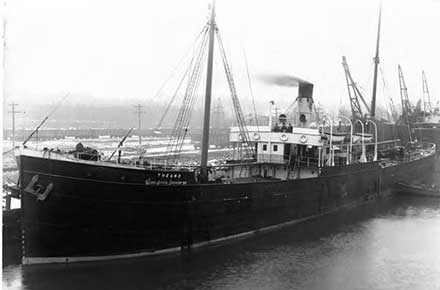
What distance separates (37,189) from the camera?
13.2 meters

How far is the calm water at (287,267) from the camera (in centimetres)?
1279

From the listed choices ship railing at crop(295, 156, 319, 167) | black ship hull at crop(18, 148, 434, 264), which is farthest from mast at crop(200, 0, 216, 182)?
ship railing at crop(295, 156, 319, 167)

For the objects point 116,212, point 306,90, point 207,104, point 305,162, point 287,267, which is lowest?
point 287,267

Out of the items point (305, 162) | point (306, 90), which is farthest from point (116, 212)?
point (306, 90)

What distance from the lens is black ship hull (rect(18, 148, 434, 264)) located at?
43.5ft

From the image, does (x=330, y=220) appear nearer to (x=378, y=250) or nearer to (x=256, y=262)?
(x=378, y=250)

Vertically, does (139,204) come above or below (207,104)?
below

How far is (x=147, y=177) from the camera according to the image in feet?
45.7

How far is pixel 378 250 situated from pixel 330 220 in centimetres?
477

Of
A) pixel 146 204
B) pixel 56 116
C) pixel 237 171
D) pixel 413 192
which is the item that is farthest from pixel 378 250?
pixel 56 116

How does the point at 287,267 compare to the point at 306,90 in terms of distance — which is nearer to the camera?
the point at 287,267

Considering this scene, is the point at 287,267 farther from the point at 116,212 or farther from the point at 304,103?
the point at 304,103

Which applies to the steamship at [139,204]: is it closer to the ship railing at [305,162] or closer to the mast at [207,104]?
the mast at [207,104]

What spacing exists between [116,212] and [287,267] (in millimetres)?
5648
